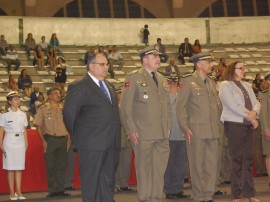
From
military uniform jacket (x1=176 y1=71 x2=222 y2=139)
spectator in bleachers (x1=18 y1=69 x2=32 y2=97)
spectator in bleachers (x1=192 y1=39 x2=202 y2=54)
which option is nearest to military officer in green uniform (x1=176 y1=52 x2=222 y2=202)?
military uniform jacket (x1=176 y1=71 x2=222 y2=139)

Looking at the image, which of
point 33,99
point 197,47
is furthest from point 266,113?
point 197,47

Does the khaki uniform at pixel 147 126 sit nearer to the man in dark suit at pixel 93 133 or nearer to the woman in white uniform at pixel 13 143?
the man in dark suit at pixel 93 133

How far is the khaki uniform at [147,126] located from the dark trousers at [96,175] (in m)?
1.10

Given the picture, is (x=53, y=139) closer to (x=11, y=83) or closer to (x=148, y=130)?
(x=148, y=130)

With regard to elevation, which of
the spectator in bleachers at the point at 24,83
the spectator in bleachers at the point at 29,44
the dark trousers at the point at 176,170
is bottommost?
the dark trousers at the point at 176,170

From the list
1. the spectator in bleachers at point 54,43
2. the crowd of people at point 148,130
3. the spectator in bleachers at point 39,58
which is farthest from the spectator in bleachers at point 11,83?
the crowd of people at point 148,130

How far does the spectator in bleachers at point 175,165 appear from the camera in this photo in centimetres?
1181

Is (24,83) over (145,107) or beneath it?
over

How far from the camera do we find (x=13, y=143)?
1252cm

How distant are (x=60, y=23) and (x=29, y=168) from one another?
16237mm

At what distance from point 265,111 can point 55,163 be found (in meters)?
3.81

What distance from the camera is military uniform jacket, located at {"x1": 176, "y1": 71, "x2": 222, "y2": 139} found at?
10516 millimetres

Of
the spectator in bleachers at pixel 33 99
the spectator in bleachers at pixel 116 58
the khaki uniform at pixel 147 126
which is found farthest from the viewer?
the spectator in bleachers at pixel 116 58

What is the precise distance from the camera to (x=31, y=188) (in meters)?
13.4
